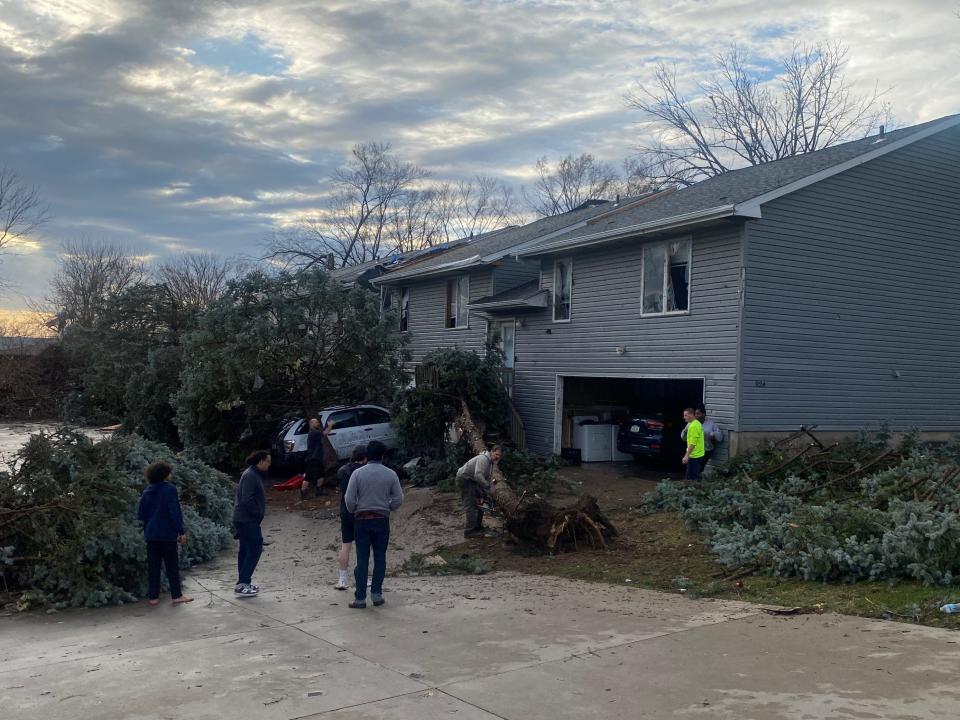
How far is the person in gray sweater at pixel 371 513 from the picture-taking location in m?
8.65

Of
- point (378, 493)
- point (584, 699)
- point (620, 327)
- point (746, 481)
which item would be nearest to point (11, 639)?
point (378, 493)

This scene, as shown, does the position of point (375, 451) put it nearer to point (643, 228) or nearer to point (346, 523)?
point (346, 523)

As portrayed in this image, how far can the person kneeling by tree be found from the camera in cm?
1251

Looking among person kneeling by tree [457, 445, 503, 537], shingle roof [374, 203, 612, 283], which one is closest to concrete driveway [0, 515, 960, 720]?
person kneeling by tree [457, 445, 503, 537]

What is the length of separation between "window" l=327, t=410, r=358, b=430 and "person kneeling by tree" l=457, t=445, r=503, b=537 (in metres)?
8.01

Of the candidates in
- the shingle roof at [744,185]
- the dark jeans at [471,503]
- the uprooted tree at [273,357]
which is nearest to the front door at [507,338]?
the shingle roof at [744,185]

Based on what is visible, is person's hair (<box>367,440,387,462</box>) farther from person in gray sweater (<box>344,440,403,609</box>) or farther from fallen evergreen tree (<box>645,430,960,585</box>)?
fallen evergreen tree (<box>645,430,960,585</box>)

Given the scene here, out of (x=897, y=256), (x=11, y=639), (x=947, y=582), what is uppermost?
(x=897, y=256)

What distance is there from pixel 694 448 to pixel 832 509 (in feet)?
16.3

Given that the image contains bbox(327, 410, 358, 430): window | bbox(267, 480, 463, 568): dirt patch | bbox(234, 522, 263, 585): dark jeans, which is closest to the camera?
bbox(234, 522, 263, 585): dark jeans

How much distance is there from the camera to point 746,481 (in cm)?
1355

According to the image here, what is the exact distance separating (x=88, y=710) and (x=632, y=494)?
37.9ft

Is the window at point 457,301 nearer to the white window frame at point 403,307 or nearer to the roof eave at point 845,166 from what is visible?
the white window frame at point 403,307

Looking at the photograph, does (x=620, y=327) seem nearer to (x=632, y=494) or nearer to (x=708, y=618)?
(x=632, y=494)
